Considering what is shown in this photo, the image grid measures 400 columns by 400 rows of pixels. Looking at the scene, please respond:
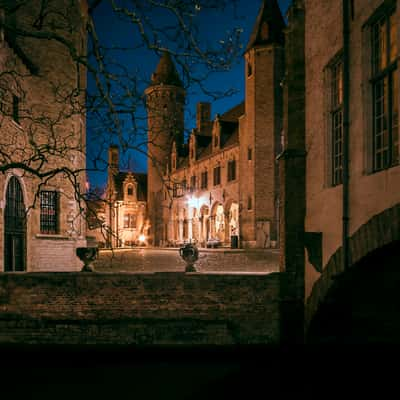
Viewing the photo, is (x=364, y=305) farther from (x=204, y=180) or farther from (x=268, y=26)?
(x=204, y=180)

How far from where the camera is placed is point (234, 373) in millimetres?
8742

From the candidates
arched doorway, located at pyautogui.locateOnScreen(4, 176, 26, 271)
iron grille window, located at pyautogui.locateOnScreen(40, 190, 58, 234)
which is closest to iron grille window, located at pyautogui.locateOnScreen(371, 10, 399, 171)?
arched doorway, located at pyautogui.locateOnScreen(4, 176, 26, 271)

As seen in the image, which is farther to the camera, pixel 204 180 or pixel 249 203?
pixel 204 180

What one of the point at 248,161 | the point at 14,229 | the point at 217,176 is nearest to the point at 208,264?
the point at 14,229

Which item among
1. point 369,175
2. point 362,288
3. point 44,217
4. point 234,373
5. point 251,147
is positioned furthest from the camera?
point 251,147

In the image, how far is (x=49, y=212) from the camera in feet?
55.6

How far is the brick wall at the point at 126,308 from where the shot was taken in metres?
9.87

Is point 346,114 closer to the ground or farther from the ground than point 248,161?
closer to the ground

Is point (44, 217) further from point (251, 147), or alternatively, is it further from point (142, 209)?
point (142, 209)

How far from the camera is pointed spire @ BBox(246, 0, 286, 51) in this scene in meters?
29.9

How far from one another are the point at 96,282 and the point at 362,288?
6191mm

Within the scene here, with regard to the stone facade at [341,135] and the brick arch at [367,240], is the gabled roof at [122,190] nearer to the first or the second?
the stone facade at [341,135]

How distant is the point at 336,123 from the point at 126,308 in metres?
6.46

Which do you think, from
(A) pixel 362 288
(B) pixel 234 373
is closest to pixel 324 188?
(A) pixel 362 288
